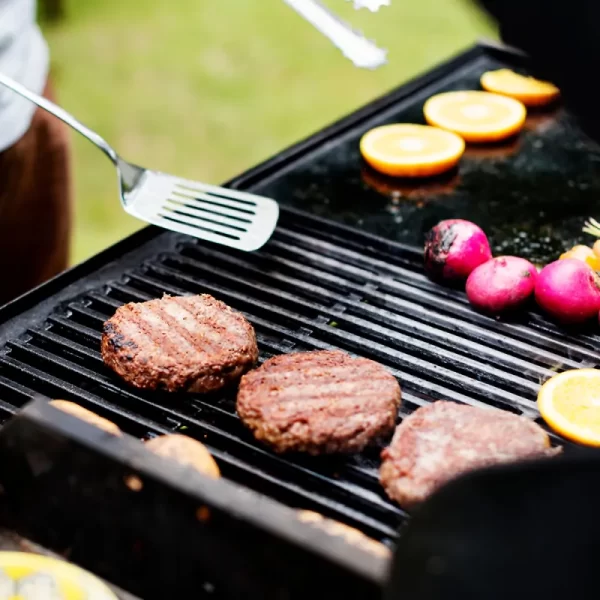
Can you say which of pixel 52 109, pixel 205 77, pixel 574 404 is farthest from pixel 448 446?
pixel 205 77

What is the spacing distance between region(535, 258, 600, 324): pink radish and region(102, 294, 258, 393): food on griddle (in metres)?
1.07

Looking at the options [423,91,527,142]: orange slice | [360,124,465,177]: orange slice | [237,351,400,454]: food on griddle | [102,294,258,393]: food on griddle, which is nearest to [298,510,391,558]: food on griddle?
[237,351,400,454]: food on griddle

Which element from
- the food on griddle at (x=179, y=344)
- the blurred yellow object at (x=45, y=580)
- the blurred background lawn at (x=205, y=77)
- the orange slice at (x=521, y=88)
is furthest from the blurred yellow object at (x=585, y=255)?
the blurred background lawn at (x=205, y=77)

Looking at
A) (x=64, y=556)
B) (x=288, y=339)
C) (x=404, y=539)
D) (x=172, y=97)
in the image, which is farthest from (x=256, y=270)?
(x=172, y=97)

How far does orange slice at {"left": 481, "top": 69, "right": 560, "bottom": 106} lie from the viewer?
4.42 m

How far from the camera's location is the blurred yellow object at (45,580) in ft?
6.47

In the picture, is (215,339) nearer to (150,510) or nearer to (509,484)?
(150,510)

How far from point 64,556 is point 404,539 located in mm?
1060

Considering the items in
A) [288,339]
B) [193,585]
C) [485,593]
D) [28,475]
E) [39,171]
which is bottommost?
[39,171]

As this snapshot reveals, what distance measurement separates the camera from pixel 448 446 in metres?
2.21

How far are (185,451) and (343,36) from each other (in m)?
1.15

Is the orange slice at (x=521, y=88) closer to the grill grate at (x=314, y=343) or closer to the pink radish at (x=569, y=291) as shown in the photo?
the grill grate at (x=314, y=343)

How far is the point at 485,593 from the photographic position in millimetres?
1296

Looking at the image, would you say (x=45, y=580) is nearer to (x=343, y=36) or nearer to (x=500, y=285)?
(x=343, y=36)
